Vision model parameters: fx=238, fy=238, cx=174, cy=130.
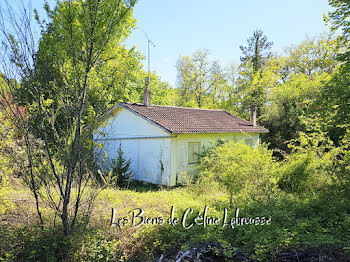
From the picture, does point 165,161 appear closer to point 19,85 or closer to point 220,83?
point 19,85

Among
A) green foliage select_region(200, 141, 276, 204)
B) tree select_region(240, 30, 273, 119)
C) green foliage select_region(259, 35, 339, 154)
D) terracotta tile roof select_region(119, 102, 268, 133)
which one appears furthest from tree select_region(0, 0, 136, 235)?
tree select_region(240, 30, 273, 119)

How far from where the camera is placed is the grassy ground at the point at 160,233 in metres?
4.19

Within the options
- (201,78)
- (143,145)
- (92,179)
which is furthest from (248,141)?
(201,78)

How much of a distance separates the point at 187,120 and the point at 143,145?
3.05m

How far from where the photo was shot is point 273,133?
2102 centimetres

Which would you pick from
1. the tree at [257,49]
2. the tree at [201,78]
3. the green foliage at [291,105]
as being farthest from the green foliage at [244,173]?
the tree at [201,78]

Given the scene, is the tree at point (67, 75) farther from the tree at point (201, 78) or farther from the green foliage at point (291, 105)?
the tree at point (201, 78)

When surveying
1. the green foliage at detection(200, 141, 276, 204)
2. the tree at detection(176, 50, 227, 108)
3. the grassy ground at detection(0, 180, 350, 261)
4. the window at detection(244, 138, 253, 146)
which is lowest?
the grassy ground at detection(0, 180, 350, 261)

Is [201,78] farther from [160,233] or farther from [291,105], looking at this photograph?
[160,233]

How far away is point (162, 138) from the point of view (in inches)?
481

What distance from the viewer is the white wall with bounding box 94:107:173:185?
12156 mm

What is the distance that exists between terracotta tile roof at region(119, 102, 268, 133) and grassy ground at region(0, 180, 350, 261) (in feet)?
19.1

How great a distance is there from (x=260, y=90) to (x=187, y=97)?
9.89 meters

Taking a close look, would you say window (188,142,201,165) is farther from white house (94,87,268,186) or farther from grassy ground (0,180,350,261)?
grassy ground (0,180,350,261)
